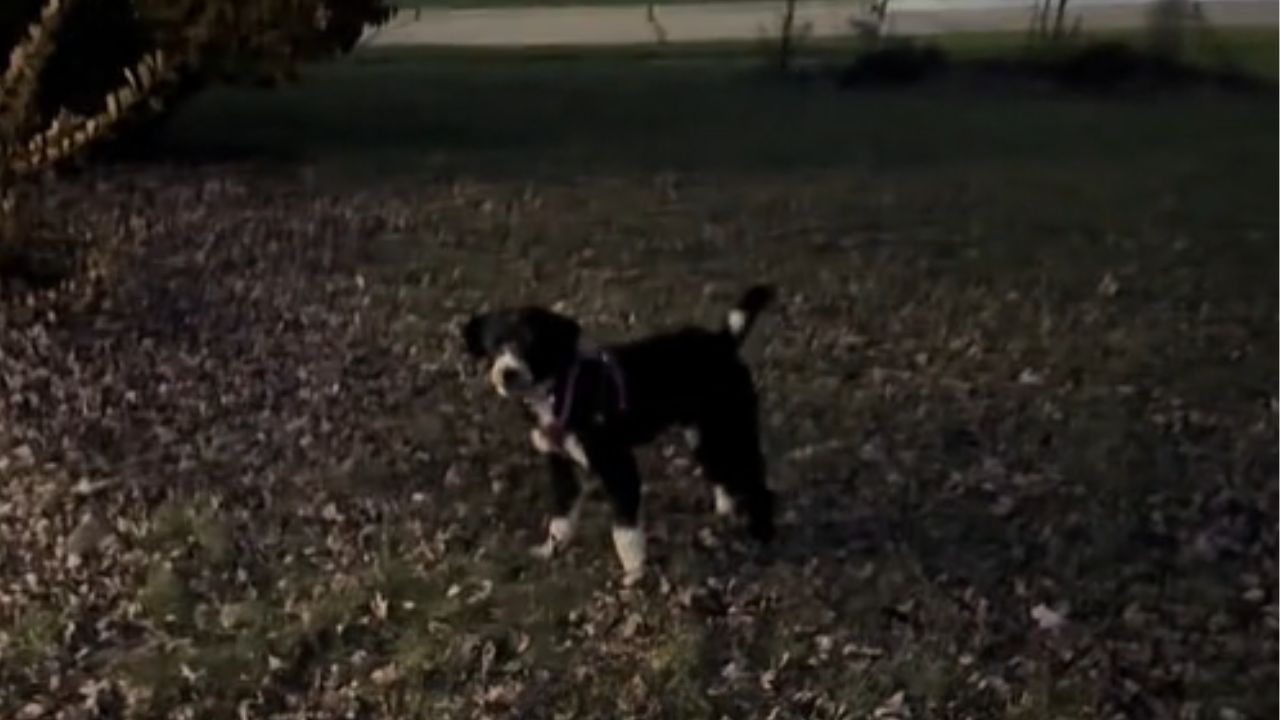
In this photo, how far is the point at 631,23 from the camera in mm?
21562

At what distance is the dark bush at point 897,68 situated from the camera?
19.2 meters

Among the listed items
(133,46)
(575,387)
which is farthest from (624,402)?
(133,46)

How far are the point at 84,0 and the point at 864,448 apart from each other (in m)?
5.77

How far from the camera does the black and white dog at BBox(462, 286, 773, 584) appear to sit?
6.29 m

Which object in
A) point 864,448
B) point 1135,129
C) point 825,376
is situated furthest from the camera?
point 1135,129

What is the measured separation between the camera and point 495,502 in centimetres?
732

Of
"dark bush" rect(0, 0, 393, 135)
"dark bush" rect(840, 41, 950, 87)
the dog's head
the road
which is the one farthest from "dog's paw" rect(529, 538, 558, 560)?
the road

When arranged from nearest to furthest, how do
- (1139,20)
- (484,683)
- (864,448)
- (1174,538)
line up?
(484,683)
(1174,538)
(864,448)
(1139,20)

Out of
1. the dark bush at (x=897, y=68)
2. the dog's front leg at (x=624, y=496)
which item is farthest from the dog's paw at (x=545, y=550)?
the dark bush at (x=897, y=68)

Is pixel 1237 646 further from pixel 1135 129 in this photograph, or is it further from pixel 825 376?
pixel 1135 129

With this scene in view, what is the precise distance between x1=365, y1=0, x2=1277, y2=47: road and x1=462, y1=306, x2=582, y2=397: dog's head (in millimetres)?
13893

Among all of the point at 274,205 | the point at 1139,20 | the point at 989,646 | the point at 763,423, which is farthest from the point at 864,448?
the point at 1139,20

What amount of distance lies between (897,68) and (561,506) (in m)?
12.8

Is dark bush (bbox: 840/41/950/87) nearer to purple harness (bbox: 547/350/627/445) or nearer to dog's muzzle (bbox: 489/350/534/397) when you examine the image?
purple harness (bbox: 547/350/627/445)
